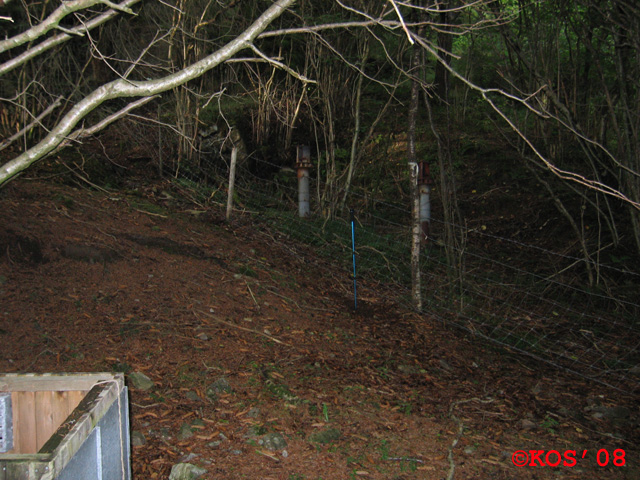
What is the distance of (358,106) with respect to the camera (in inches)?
342

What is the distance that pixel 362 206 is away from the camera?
376 inches

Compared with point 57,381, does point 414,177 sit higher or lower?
higher

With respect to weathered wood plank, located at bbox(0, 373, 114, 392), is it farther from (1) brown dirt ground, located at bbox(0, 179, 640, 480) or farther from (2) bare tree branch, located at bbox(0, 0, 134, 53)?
(2) bare tree branch, located at bbox(0, 0, 134, 53)

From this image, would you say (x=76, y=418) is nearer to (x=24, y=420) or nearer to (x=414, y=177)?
(x=24, y=420)

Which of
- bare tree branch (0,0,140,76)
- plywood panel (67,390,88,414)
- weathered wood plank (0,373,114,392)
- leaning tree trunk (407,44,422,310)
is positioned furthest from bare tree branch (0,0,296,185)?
leaning tree trunk (407,44,422,310)

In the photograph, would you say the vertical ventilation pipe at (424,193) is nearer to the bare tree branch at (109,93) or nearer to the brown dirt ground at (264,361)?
the brown dirt ground at (264,361)

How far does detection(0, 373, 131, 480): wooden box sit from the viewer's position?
6.52 feet

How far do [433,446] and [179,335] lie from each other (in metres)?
2.29

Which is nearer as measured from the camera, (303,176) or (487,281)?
(487,281)

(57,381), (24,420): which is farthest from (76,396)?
(24,420)

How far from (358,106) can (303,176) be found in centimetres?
160

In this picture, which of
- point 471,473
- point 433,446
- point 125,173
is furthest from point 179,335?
point 125,173

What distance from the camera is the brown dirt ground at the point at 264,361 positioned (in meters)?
3.56

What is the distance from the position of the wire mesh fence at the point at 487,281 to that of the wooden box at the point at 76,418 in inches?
169
